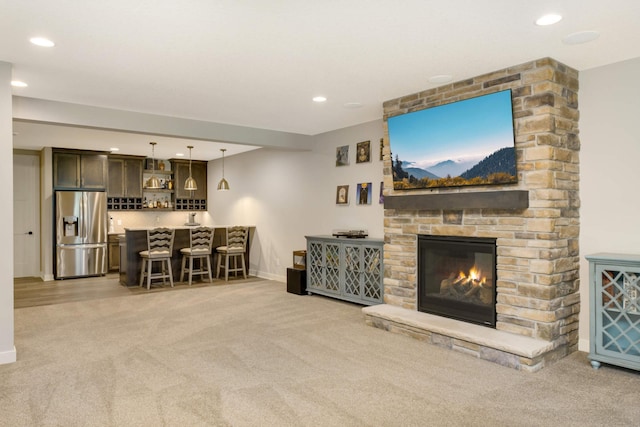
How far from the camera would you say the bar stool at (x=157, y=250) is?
7.14m

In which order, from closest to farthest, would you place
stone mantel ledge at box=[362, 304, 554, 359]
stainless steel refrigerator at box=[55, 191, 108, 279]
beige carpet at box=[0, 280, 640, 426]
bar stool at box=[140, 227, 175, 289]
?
beige carpet at box=[0, 280, 640, 426] < stone mantel ledge at box=[362, 304, 554, 359] < bar stool at box=[140, 227, 175, 289] < stainless steel refrigerator at box=[55, 191, 108, 279]

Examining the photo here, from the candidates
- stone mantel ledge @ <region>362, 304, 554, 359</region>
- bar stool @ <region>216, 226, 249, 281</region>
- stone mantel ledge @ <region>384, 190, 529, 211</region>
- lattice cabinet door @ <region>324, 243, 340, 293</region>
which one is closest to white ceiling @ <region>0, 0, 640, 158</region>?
stone mantel ledge @ <region>384, 190, 529, 211</region>

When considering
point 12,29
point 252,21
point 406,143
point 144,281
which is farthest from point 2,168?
point 144,281

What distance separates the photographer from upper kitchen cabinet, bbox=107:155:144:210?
9367 millimetres

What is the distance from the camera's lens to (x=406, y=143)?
15.4ft

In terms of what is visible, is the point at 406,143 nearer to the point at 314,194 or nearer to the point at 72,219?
the point at 314,194

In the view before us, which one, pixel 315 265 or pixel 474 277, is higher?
pixel 474 277

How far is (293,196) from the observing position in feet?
25.2

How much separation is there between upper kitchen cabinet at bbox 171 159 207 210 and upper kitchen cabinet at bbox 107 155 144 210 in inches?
32.6

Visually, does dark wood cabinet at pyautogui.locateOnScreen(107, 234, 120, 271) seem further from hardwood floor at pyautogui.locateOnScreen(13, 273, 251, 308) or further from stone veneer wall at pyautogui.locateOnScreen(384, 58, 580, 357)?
stone veneer wall at pyautogui.locateOnScreen(384, 58, 580, 357)

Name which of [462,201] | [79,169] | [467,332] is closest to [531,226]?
[462,201]

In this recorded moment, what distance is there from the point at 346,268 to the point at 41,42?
4152 millimetres

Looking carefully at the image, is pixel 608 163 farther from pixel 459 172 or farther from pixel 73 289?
pixel 73 289

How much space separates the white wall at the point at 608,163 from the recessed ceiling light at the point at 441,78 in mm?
1172
